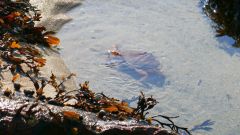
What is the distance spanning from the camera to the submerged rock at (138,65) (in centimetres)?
379

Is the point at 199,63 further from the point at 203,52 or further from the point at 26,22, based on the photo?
the point at 26,22

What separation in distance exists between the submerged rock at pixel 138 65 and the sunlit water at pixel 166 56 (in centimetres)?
2

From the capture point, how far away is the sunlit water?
353 centimetres

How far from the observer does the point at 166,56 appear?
4.14 meters

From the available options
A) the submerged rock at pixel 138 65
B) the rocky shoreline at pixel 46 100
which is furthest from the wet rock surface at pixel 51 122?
the submerged rock at pixel 138 65

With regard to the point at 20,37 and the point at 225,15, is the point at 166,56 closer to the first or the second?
the point at 225,15

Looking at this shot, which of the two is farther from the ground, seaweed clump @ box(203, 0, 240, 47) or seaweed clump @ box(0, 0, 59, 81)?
seaweed clump @ box(0, 0, 59, 81)

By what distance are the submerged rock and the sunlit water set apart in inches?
0.9

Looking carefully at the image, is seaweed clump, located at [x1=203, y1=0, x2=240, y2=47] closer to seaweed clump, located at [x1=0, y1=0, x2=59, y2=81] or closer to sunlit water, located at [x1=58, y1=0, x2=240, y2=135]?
sunlit water, located at [x1=58, y1=0, x2=240, y2=135]

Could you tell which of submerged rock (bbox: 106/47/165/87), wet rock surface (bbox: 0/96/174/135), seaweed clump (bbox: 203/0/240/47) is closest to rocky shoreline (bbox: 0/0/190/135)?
wet rock surface (bbox: 0/96/174/135)

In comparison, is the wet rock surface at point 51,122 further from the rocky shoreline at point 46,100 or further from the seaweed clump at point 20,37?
the seaweed clump at point 20,37

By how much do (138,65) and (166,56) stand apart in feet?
1.08

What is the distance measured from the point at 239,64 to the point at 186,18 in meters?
0.98

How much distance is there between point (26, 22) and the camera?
414 cm
